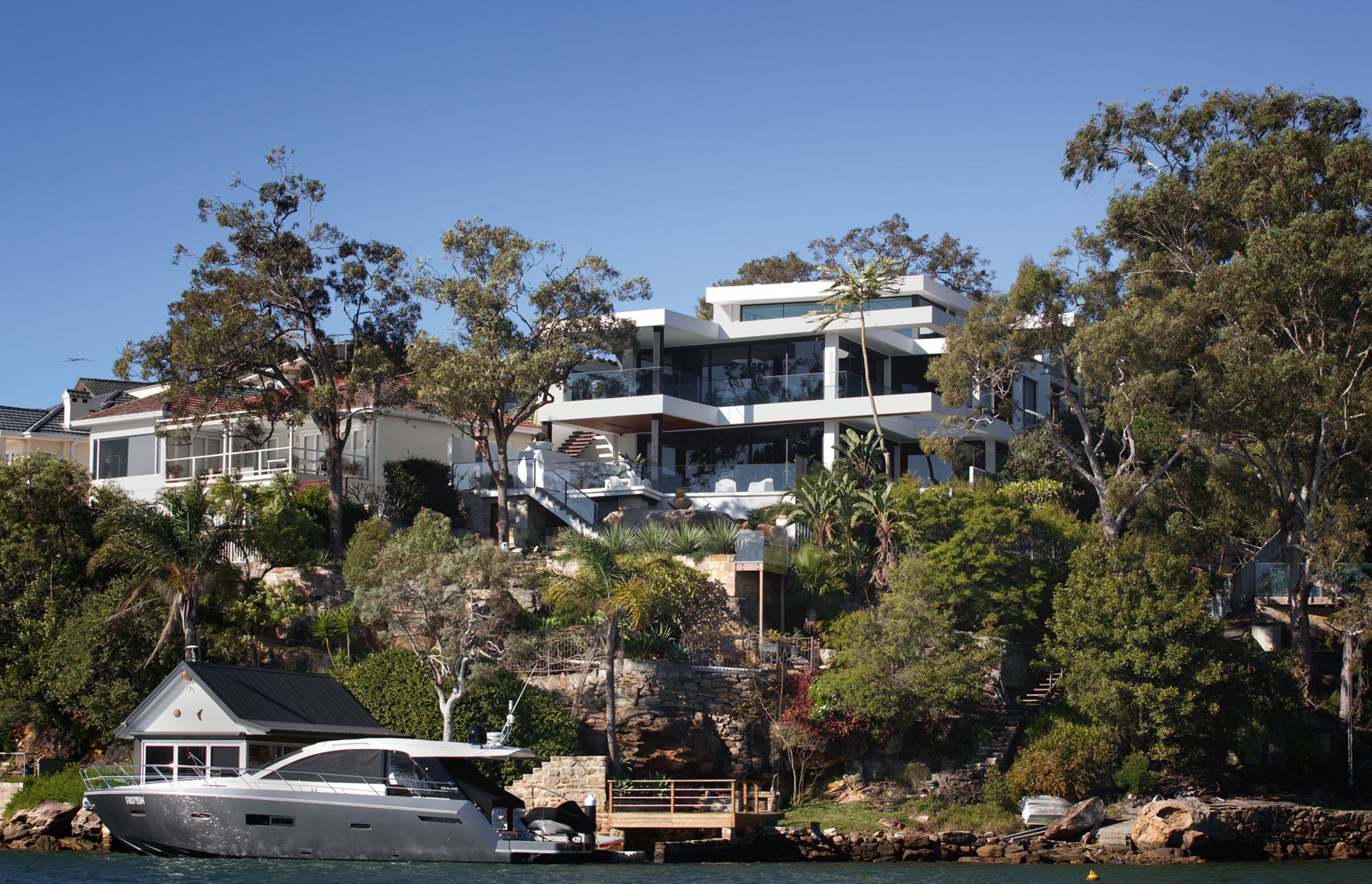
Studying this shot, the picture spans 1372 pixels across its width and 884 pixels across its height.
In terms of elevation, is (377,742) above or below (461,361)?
below

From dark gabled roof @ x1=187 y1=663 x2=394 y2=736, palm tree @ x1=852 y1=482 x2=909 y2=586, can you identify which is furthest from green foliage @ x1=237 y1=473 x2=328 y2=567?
palm tree @ x1=852 y1=482 x2=909 y2=586

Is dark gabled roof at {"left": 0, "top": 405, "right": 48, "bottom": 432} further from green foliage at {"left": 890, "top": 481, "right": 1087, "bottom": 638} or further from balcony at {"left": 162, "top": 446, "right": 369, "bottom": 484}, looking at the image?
green foliage at {"left": 890, "top": 481, "right": 1087, "bottom": 638}

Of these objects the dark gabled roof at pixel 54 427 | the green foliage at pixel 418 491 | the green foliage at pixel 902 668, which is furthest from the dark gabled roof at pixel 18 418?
the green foliage at pixel 902 668

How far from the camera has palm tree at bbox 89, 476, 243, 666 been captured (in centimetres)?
3166

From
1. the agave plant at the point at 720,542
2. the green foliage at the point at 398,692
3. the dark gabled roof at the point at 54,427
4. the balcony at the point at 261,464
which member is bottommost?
the green foliage at the point at 398,692

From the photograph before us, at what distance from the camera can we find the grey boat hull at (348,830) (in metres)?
25.7

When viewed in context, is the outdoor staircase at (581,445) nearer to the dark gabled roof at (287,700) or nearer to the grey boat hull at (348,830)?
the dark gabled roof at (287,700)

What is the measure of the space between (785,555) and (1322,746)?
14.3 meters

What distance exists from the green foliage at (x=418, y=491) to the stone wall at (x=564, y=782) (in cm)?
1225

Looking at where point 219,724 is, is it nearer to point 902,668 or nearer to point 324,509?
point 324,509

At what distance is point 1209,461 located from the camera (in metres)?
37.9

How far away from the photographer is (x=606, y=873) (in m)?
25.7

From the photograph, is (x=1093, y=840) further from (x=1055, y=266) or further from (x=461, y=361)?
(x=461, y=361)

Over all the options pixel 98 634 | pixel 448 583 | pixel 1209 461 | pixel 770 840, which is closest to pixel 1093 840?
pixel 770 840
